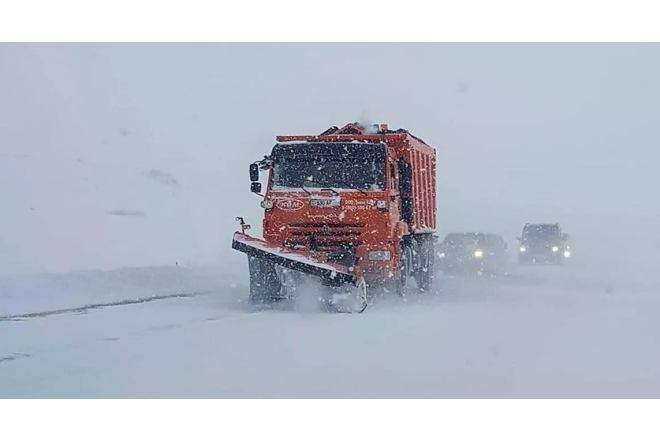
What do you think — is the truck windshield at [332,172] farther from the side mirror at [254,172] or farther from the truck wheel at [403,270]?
the truck wheel at [403,270]

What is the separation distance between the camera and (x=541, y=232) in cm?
3888

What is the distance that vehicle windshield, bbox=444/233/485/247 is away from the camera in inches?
1283

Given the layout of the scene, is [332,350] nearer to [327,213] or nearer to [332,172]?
[327,213]

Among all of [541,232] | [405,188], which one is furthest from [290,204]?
[541,232]

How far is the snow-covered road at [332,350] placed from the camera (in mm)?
7938

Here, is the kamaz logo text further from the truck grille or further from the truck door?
the truck door

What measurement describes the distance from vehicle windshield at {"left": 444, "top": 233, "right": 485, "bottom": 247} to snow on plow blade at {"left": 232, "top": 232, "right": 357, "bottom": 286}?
741 inches

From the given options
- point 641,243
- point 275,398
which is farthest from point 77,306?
point 641,243

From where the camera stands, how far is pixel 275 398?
738 centimetres

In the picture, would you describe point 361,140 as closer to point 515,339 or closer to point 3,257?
point 515,339

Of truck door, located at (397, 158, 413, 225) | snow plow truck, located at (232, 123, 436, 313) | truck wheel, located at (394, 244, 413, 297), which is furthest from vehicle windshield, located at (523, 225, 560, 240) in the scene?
snow plow truck, located at (232, 123, 436, 313)

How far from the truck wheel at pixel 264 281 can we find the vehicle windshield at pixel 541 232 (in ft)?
83.0

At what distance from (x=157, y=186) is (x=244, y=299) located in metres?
18.2

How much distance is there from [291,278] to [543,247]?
25.1 m
